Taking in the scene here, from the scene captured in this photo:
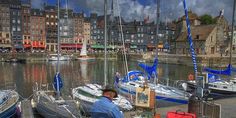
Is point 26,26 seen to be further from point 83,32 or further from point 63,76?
point 63,76

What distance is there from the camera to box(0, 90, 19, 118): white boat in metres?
16.5

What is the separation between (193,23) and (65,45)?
52669 millimetres

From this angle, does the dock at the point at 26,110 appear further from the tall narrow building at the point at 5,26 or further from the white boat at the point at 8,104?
the tall narrow building at the point at 5,26

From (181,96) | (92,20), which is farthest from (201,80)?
(92,20)

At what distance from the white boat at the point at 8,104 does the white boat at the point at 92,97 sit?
414 cm

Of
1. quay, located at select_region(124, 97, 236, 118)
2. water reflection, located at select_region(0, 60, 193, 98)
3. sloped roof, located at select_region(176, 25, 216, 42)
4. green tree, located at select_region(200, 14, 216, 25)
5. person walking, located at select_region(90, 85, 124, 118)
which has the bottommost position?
water reflection, located at select_region(0, 60, 193, 98)

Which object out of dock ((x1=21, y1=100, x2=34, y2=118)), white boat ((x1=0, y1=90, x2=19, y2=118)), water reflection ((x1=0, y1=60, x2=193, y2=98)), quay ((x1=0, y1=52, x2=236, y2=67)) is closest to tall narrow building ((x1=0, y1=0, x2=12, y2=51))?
quay ((x1=0, y1=52, x2=236, y2=67))

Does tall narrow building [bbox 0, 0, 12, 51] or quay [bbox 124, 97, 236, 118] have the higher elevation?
tall narrow building [bbox 0, 0, 12, 51]

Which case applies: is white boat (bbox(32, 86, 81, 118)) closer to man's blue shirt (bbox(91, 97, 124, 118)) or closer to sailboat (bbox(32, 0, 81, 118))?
sailboat (bbox(32, 0, 81, 118))

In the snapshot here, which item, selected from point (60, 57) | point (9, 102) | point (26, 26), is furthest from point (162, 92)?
point (26, 26)

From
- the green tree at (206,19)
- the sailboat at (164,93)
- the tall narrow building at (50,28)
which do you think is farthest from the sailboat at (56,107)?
the tall narrow building at (50,28)

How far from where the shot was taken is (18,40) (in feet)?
361

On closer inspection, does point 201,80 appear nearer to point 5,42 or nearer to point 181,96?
point 181,96

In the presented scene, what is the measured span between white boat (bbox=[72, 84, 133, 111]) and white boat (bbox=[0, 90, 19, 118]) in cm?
414
